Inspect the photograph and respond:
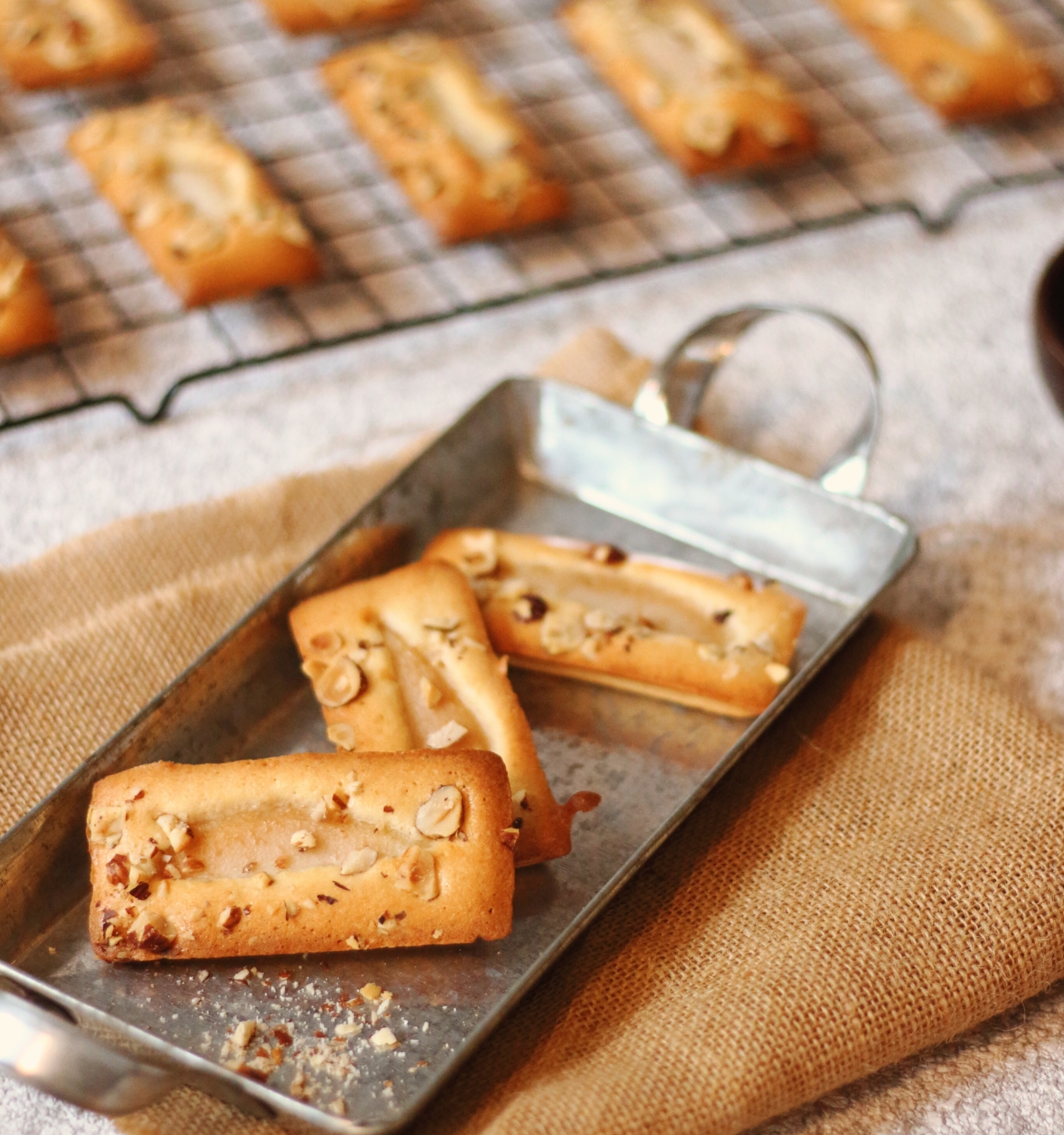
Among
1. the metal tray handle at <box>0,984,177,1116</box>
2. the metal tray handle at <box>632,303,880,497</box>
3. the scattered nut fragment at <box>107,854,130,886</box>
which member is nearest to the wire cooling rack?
the metal tray handle at <box>632,303,880,497</box>

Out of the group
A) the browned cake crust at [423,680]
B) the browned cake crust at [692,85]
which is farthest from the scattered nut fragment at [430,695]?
the browned cake crust at [692,85]

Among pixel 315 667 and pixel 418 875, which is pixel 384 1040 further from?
pixel 315 667

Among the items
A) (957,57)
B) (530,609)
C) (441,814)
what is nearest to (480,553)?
(530,609)

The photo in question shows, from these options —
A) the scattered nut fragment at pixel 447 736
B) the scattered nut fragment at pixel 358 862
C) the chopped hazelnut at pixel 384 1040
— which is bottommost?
the chopped hazelnut at pixel 384 1040

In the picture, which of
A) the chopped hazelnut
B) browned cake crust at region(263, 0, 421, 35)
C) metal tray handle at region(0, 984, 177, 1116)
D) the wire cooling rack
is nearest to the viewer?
metal tray handle at region(0, 984, 177, 1116)

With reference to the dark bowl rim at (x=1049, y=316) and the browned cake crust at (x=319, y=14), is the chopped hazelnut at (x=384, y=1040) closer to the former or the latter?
the dark bowl rim at (x=1049, y=316)

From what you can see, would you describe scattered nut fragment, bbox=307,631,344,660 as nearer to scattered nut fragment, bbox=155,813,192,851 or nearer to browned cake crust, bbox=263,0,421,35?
scattered nut fragment, bbox=155,813,192,851
